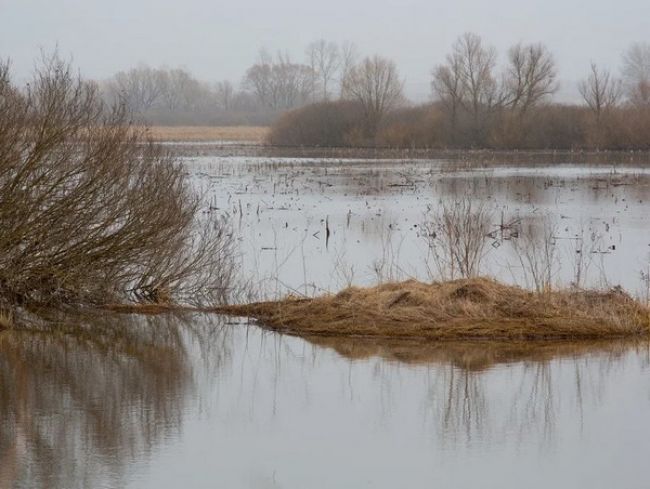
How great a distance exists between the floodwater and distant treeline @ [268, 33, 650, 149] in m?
46.6

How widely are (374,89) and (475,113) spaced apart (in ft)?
26.4

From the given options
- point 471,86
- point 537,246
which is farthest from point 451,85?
point 537,246

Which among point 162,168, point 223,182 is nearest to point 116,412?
point 162,168

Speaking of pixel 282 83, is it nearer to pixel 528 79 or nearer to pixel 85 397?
pixel 528 79

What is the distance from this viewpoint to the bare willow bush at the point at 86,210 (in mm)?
12484

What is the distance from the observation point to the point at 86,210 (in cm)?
1321

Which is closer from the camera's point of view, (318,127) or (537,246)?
(537,246)

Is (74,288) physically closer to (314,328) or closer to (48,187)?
(48,187)

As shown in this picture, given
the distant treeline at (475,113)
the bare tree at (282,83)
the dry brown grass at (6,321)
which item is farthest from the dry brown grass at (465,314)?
the bare tree at (282,83)

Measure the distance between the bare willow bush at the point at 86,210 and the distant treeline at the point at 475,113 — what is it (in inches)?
1899

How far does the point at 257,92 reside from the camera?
141m

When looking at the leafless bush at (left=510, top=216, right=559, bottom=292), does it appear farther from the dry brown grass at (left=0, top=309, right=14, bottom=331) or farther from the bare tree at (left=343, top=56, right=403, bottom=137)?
the bare tree at (left=343, top=56, right=403, bottom=137)

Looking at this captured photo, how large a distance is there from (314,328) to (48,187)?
361 cm

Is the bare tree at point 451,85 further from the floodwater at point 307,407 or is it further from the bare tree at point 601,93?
the floodwater at point 307,407
